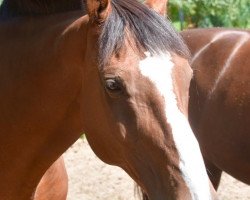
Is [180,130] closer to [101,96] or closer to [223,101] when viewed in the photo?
[101,96]

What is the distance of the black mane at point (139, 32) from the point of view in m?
2.09

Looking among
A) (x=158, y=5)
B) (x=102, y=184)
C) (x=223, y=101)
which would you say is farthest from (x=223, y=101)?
(x=158, y=5)

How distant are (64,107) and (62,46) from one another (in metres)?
0.22

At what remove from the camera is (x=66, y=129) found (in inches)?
92.9

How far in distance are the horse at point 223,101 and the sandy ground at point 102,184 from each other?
87cm

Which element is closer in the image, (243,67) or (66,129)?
(66,129)

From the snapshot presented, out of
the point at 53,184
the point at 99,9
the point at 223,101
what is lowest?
the point at 223,101

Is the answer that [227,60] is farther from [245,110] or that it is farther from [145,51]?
[145,51]

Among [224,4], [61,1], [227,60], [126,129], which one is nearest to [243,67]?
[227,60]

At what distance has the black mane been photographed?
6.86 ft

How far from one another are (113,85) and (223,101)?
8.26 ft

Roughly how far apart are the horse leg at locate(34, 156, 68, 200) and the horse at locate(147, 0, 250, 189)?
1.79m

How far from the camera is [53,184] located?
2.69 metres

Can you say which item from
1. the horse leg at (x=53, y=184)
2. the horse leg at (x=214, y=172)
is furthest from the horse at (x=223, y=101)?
the horse leg at (x=53, y=184)
